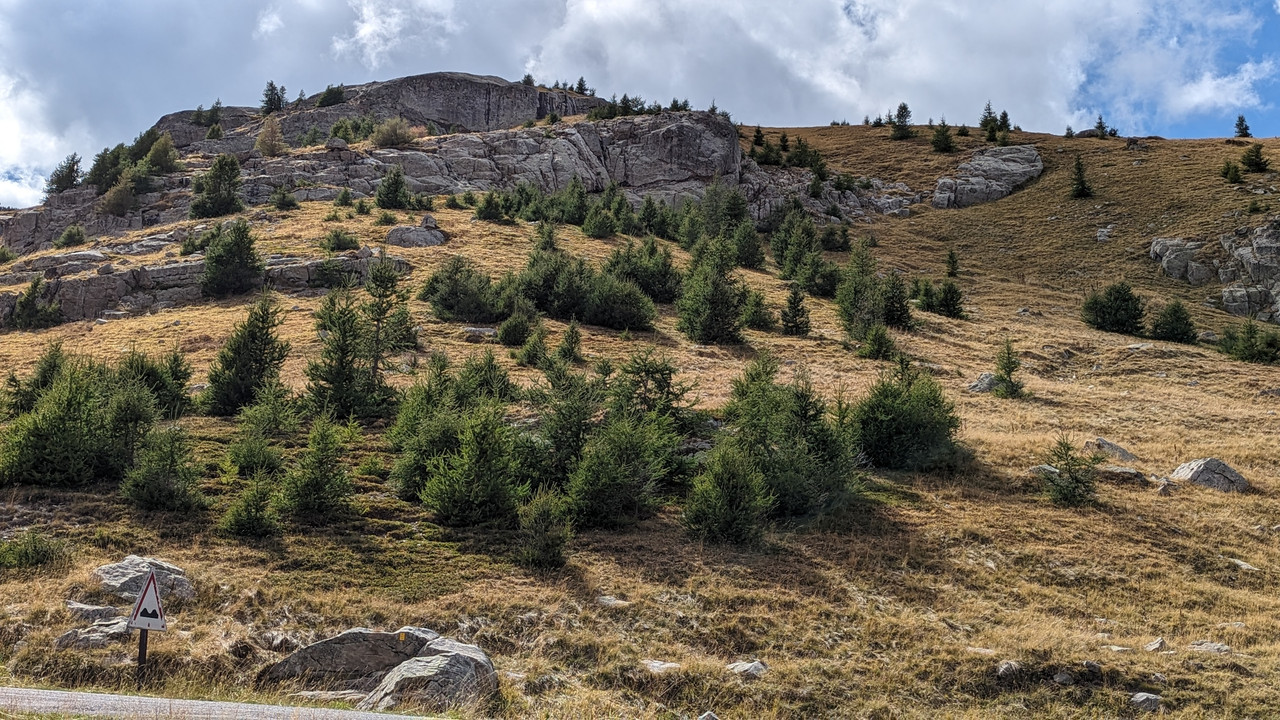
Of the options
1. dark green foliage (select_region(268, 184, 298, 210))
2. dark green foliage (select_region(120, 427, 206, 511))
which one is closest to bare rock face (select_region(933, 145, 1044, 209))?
dark green foliage (select_region(268, 184, 298, 210))

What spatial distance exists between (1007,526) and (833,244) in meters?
51.1

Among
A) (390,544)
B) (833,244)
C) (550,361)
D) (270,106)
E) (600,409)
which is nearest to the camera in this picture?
(390,544)

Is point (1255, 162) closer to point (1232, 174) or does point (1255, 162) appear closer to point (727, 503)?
point (1232, 174)

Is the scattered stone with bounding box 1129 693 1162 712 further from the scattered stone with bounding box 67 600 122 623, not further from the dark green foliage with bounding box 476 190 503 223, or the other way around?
the dark green foliage with bounding box 476 190 503 223

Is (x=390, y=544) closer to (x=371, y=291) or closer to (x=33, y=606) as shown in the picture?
(x=33, y=606)

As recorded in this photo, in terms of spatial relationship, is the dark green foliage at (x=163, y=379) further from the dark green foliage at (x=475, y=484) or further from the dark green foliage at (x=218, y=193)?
the dark green foliage at (x=218, y=193)

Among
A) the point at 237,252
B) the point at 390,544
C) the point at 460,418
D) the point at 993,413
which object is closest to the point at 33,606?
the point at 390,544

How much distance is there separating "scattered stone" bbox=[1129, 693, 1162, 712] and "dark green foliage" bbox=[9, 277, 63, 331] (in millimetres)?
48233

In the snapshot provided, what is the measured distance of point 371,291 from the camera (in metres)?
24.8

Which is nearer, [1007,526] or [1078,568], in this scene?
[1078,568]

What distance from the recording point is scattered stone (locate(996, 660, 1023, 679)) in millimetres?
11023

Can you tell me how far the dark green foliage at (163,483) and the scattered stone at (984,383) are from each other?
2767 cm

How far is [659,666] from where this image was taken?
35.9 ft

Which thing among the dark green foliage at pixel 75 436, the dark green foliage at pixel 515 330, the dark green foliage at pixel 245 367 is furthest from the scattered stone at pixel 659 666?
the dark green foliage at pixel 515 330
